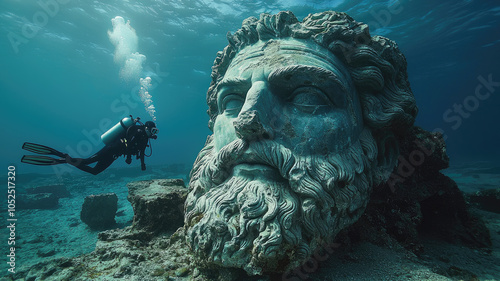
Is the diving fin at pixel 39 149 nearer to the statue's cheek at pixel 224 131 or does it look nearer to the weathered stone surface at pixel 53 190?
the statue's cheek at pixel 224 131

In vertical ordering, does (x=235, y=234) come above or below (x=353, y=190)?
below

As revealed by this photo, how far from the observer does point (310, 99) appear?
2305mm

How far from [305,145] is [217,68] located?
2118mm

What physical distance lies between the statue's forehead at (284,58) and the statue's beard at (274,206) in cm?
92

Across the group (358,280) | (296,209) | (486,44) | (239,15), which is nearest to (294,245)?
(296,209)

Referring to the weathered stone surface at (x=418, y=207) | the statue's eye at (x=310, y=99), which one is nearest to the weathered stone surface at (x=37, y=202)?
the statue's eye at (x=310, y=99)

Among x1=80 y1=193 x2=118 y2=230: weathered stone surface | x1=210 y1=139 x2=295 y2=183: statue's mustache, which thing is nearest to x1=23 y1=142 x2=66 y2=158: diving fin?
x1=80 y1=193 x2=118 y2=230: weathered stone surface

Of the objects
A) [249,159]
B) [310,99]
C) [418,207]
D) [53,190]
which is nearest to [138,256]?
[249,159]

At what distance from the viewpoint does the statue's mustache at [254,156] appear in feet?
6.52

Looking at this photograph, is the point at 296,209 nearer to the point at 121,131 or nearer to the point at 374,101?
the point at 374,101

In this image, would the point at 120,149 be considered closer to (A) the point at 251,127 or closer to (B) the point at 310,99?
(A) the point at 251,127

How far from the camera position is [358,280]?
1785 mm

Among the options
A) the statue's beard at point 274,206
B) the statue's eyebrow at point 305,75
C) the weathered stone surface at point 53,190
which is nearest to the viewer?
the statue's beard at point 274,206

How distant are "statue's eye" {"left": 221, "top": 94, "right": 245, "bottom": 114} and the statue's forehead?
26 centimetres
